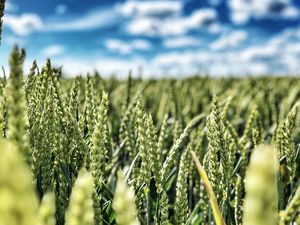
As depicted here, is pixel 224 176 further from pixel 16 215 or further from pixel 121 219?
pixel 16 215

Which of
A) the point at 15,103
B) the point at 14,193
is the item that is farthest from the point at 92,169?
the point at 14,193

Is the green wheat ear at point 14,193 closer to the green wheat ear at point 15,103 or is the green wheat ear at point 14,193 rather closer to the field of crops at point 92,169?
the field of crops at point 92,169

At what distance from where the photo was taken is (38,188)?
4.42 feet

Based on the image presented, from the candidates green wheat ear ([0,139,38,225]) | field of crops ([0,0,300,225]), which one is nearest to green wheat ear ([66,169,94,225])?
field of crops ([0,0,300,225])

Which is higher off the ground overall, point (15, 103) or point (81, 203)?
point (15, 103)

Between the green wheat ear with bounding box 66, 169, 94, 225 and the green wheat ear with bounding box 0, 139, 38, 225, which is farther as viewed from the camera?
the green wheat ear with bounding box 66, 169, 94, 225

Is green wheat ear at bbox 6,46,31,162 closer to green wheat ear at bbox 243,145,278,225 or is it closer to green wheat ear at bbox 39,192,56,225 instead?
green wheat ear at bbox 39,192,56,225

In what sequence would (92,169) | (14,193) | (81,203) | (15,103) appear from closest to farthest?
(14,193), (81,203), (15,103), (92,169)

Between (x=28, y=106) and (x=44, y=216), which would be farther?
(x=28, y=106)

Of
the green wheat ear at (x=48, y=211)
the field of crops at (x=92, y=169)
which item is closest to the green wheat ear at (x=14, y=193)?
the field of crops at (x=92, y=169)

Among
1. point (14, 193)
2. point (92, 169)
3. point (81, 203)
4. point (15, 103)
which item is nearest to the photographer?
point (14, 193)

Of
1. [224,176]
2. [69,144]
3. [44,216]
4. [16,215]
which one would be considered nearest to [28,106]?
[69,144]

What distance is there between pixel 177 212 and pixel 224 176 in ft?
0.66

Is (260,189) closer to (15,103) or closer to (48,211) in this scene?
(48,211)
